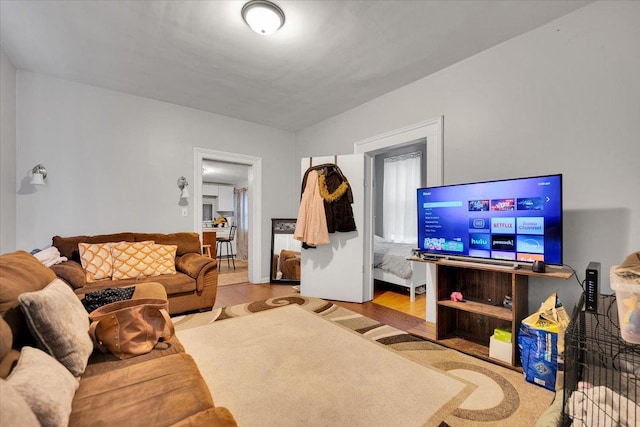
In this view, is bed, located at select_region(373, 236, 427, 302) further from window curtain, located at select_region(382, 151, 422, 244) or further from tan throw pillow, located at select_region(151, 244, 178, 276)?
tan throw pillow, located at select_region(151, 244, 178, 276)

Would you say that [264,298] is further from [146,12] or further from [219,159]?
[146,12]

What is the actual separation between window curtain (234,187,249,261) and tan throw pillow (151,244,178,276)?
11.7 ft

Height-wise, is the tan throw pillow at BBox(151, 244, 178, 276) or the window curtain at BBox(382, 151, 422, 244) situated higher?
the window curtain at BBox(382, 151, 422, 244)

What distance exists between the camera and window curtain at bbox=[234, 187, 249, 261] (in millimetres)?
7275

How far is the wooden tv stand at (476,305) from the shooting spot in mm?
2070

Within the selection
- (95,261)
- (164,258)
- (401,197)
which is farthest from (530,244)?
(95,261)

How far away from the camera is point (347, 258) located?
3.67 metres


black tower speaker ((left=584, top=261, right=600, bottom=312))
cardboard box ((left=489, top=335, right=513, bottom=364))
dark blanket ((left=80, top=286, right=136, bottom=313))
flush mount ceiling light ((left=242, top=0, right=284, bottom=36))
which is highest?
flush mount ceiling light ((left=242, top=0, right=284, bottom=36))

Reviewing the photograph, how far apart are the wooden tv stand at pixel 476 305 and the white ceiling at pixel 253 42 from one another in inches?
74.6

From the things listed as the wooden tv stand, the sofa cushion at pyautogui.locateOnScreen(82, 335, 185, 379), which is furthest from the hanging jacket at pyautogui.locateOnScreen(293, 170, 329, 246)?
the sofa cushion at pyautogui.locateOnScreen(82, 335, 185, 379)

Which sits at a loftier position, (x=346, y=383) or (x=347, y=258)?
(x=347, y=258)

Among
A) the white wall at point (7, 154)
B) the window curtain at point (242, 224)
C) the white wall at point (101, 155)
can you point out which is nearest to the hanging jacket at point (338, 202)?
the white wall at point (101, 155)

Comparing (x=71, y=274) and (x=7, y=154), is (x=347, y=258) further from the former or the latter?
(x=7, y=154)

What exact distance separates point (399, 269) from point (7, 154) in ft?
14.7
